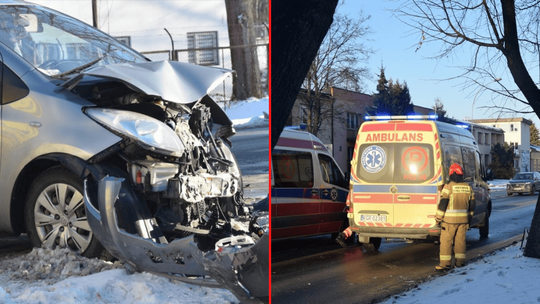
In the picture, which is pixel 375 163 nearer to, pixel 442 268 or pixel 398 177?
pixel 398 177

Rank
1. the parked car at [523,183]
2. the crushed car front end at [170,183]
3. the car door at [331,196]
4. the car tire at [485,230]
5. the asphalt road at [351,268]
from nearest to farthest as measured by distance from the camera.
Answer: the crushed car front end at [170,183] < the asphalt road at [351,268] < the car door at [331,196] < the car tire at [485,230] < the parked car at [523,183]

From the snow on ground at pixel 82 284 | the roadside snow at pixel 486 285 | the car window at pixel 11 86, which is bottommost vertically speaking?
the roadside snow at pixel 486 285

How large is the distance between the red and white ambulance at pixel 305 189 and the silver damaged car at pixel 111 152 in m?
5.81

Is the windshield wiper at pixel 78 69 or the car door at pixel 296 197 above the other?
the windshield wiper at pixel 78 69

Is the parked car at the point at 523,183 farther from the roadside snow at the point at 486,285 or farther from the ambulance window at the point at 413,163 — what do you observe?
the roadside snow at the point at 486,285

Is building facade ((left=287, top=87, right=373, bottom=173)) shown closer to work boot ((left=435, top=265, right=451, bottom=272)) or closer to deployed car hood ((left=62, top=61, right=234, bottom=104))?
work boot ((left=435, top=265, right=451, bottom=272))

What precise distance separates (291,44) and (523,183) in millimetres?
25494

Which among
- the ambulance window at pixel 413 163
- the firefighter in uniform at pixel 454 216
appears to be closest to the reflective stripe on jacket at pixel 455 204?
the firefighter in uniform at pixel 454 216

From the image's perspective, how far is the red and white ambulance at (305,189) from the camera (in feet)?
27.5

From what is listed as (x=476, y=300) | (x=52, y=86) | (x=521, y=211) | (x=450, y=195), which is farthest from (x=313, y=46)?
(x=521, y=211)

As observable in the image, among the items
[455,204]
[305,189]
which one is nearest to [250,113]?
[455,204]

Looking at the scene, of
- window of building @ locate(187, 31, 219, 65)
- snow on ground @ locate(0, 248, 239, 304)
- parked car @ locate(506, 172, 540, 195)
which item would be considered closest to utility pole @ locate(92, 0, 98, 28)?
window of building @ locate(187, 31, 219, 65)

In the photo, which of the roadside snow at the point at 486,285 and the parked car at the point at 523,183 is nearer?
the roadside snow at the point at 486,285

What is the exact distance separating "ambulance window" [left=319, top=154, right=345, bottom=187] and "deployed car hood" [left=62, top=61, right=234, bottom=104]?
292 inches
